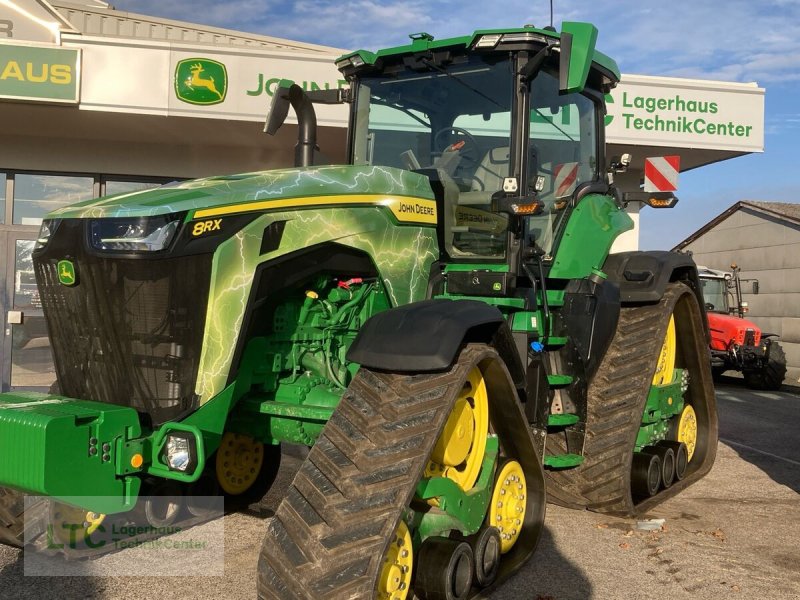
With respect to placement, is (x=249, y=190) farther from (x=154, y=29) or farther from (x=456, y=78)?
(x=154, y=29)

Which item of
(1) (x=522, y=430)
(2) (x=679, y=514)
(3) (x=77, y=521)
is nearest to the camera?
(1) (x=522, y=430)

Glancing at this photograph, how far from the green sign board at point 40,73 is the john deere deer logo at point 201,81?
1081 mm

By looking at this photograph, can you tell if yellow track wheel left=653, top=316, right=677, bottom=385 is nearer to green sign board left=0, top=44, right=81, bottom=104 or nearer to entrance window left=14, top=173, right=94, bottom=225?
green sign board left=0, top=44, right=81, bottom=104

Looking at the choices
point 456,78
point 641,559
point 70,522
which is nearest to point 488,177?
point 456,78

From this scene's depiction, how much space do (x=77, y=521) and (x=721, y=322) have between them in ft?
44.2

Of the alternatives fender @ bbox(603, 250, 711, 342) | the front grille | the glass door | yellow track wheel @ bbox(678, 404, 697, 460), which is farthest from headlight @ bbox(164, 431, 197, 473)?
the glass door

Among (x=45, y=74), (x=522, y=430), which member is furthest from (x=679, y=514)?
(x=45, y=74)

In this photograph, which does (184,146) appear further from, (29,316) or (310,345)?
(310,345)

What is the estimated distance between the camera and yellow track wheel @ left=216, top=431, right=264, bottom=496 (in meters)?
4.61

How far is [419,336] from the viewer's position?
119 inches

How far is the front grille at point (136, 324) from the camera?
3.18 m

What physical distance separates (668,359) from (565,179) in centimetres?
171

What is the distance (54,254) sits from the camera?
3.41 metres

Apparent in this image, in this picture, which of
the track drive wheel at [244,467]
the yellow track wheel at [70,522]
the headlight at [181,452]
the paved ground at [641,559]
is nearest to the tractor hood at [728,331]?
the paved ground at [641,559]
